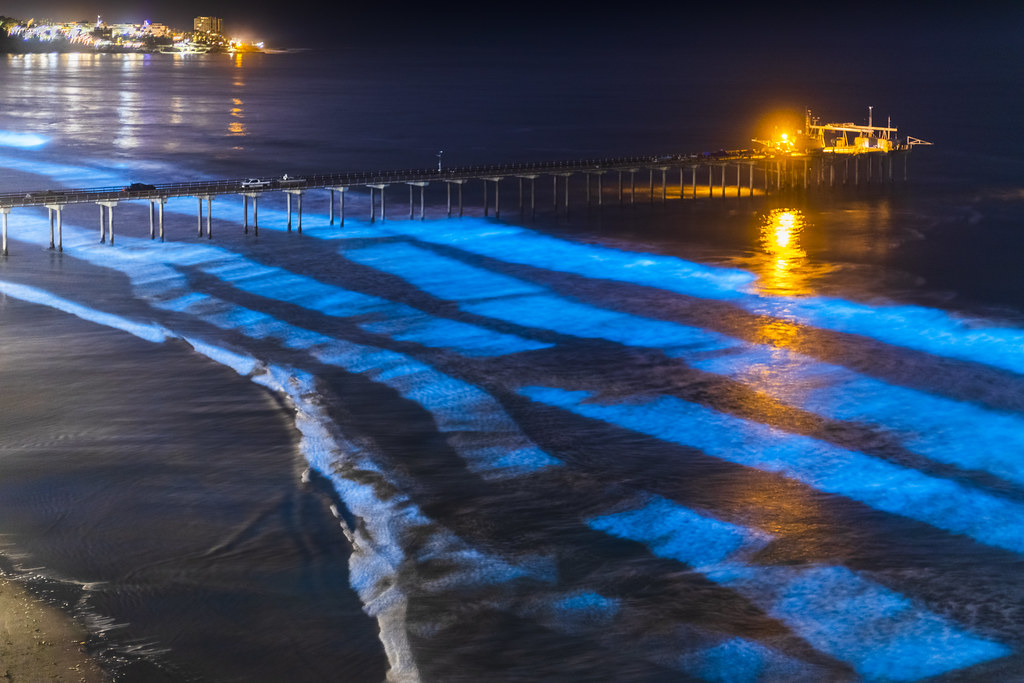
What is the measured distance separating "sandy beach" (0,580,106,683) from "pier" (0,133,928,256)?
2765 centimetres

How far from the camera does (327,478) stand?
69.1 feet

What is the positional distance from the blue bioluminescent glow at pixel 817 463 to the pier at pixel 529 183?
2338 cm

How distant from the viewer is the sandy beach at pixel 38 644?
14.7 metres

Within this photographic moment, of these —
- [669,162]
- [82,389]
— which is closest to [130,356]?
[82,389]

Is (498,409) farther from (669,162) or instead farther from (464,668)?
(669,162)

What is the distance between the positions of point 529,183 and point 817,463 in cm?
4521

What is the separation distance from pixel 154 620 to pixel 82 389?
10981 millimetres

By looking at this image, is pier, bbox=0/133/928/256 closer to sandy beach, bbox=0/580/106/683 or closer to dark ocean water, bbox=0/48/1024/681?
dark ocean water, bbox=0/48/1024/681

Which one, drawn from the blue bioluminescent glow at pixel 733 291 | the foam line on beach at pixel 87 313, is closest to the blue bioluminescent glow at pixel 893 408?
the blue bioluminescent glow at pixel 733 291

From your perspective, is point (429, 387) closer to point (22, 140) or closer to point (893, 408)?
point (893, 408)

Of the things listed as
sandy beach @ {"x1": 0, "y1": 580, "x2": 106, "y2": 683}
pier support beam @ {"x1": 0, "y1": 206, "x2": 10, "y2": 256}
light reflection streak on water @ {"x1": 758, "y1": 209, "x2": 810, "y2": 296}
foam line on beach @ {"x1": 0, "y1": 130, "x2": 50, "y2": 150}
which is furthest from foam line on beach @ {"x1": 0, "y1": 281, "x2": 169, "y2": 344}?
foam line on beach @ {"x1": 0, "y1": 130, "x2": 50, "y2": 150}

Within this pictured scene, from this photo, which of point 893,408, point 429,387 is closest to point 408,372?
point 429,387

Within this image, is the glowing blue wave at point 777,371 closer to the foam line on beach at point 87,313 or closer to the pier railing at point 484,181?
the foam line on beach at point 87,313

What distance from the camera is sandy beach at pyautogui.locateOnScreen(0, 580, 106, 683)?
14656mm
